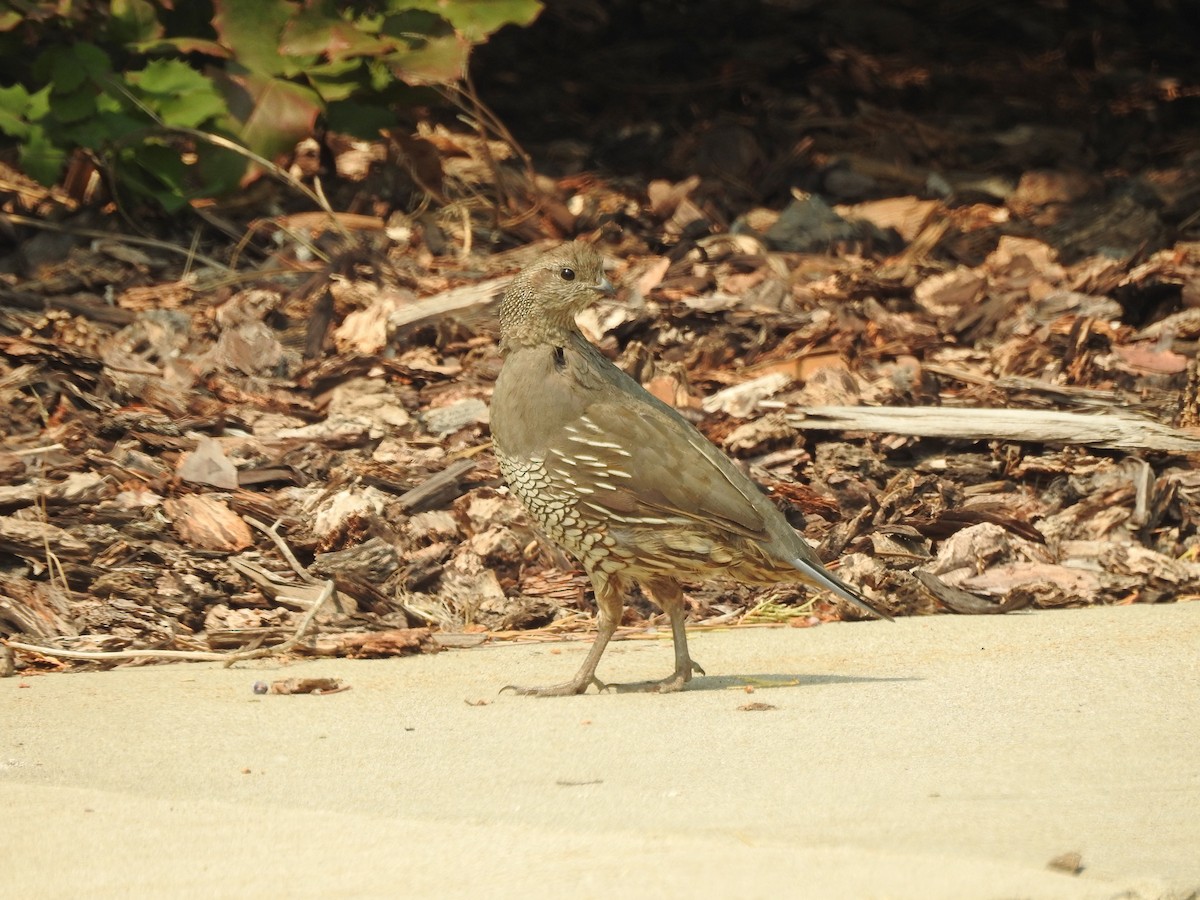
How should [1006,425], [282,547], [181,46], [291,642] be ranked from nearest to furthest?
[291,642], [282,547], [1006,425], [181,46]

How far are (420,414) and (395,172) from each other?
108 inches

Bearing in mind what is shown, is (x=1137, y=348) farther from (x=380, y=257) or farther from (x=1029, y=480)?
(x=380, y=257)

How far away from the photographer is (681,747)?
411cm

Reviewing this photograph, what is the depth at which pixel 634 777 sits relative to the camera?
3795 mm

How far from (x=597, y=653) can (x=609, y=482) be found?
517 mm

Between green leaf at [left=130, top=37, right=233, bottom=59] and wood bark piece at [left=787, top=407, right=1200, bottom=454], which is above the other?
green leaf at [left=130, top=37, right=233, bottom=59]

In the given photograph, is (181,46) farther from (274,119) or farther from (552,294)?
(552,294)

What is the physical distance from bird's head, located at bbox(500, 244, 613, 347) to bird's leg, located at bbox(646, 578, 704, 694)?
2.81 ft

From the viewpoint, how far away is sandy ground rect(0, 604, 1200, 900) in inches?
122

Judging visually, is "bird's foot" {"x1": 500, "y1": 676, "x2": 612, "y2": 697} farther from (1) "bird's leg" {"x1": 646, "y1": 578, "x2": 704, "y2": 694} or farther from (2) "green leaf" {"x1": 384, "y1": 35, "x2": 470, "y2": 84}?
(2) "green leaf" {"x1": 384, "y1": 35, "x2": 470, "y2": 84}

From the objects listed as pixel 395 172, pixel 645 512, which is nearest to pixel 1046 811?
pixel 645 512

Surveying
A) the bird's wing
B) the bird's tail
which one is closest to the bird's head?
the bird's wing

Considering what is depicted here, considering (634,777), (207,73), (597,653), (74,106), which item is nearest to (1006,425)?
(597,653)

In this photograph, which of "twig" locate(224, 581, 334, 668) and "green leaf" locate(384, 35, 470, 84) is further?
"green leaf" locate(384, 35, 470, 84)
